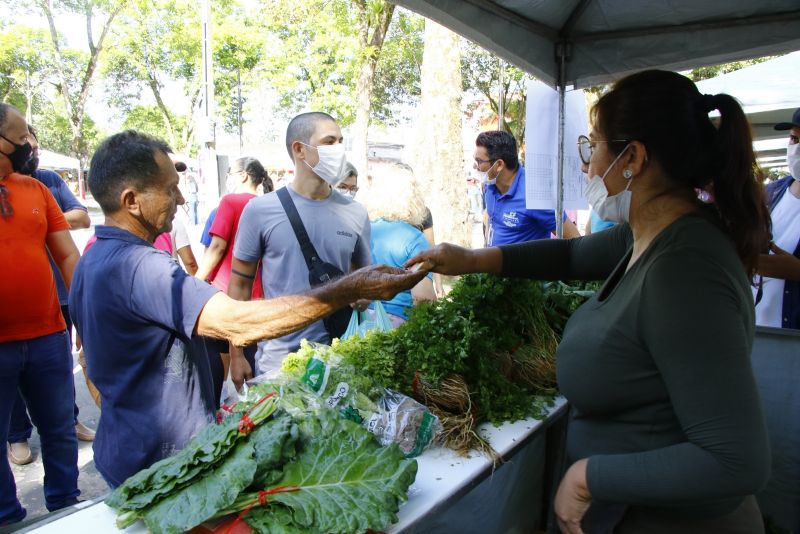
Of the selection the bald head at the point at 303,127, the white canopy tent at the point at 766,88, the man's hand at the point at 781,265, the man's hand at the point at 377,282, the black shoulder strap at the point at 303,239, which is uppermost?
the white canopy tent at the point at 766,88

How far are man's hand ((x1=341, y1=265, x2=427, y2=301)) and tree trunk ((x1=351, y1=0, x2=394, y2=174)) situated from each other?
12.0 m

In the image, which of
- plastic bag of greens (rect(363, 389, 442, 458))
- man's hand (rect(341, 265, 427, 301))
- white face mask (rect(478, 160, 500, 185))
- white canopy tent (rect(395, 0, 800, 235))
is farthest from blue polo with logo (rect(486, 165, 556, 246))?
plastic bag of greens (rect(363, 389, 442, 458))

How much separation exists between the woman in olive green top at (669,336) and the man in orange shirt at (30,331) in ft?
10.2

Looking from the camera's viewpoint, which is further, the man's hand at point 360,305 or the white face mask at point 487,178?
the white face mask at point 487,178

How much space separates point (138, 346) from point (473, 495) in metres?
1.39

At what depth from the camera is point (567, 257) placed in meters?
2.44

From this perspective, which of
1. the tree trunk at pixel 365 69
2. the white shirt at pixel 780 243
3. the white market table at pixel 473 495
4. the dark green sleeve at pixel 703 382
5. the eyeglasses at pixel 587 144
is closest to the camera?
the dark green sleeve at pixel 703 382

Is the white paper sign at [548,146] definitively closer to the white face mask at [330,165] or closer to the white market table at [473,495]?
the white face mask at [330,165]

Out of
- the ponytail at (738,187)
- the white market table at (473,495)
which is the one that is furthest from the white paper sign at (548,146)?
the ponytail at (738,187)

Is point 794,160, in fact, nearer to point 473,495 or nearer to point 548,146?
point 548,146

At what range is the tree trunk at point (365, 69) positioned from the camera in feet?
45.7

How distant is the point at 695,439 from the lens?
1344 mm

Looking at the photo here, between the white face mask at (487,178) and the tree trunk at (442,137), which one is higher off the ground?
the tree trunk at (442,137)

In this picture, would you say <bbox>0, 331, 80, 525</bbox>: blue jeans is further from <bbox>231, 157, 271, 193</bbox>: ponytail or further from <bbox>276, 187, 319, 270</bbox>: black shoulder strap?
<bbox>231, 157, 271, 193</bbox>: ponytail
